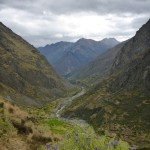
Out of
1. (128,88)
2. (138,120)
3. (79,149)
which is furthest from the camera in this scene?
(128,88)

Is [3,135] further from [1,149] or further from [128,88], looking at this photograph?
[128,88]

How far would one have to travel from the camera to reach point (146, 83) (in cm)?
17675

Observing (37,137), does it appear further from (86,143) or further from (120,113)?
(120,113)

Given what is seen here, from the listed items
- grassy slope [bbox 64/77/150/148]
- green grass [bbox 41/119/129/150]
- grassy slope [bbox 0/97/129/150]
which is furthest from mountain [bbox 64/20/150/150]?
green grass [bbox 41/119/129/150]

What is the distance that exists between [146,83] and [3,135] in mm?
161344

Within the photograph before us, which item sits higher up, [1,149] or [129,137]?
[1,149]

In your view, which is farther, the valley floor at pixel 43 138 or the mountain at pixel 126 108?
the mountain at pixel 126 108

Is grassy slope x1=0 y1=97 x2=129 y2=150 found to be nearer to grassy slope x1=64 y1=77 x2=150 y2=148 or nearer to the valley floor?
the valley floor

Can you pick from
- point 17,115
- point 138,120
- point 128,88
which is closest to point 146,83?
point 128,88

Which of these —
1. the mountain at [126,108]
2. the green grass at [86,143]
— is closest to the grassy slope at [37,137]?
the green grass at [86,143]

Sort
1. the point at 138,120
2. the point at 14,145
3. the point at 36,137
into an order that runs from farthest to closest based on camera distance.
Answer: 1. the point at 138,120
2. the point at 36,137
3. the point at 14,145

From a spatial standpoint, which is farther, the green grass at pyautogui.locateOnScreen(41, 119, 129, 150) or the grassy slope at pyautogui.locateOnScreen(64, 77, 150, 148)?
the grassy slope at pyautogui.locateOnScreen(64, 77, 150, 148)

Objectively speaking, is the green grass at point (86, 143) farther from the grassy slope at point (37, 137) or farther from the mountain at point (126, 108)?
the mountain at point (126, 108)

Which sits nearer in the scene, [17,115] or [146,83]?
[17,115]
